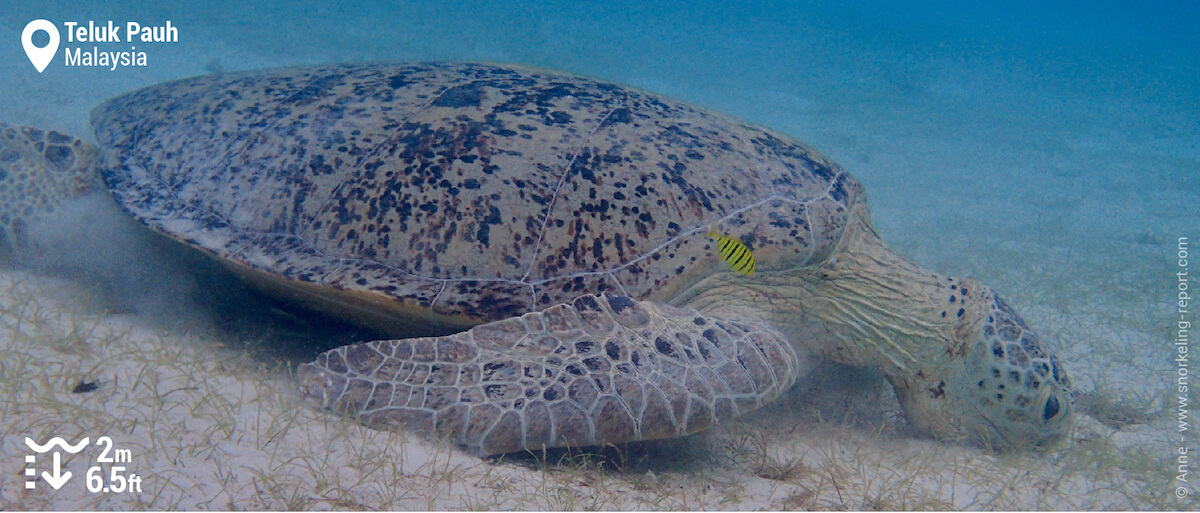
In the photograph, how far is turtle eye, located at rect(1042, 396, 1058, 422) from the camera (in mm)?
2725

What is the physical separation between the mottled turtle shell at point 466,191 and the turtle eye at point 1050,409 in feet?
4.20

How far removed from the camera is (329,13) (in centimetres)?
2572

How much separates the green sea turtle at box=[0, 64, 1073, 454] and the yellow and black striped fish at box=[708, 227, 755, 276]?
8cm

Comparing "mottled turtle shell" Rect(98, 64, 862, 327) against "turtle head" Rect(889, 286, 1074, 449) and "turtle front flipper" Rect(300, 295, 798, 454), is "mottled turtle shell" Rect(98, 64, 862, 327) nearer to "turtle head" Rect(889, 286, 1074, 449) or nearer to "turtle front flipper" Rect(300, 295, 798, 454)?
"turtle front flipper" Rect(300, 295, 798, 454)

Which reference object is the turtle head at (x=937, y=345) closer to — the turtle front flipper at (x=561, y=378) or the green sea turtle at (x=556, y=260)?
Answer: the green sea turtle at (x=556, y=260)

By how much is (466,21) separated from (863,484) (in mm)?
30887

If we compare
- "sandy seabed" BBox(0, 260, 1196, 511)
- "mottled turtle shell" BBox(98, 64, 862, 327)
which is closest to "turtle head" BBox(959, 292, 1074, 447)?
"sandy seabed" BBox(0, 260, 1196, 511)

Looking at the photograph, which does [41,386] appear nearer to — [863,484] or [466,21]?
[863,484]

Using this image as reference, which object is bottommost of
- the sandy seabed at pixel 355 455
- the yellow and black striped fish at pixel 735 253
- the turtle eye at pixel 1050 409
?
the sandy seabed at pixel 355 455

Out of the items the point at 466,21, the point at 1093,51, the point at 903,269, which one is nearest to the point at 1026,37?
the point at 1093,51

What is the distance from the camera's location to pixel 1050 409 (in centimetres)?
273

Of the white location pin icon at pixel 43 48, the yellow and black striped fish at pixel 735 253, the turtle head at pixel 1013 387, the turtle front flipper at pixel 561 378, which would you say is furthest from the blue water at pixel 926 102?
the turtle front flipper at pixel 561 378

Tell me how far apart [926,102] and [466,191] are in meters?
25.8

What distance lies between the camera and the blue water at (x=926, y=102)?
21.8 ft
